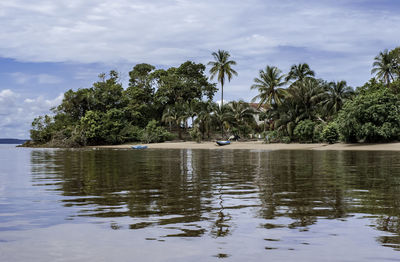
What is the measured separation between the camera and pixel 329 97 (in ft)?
178

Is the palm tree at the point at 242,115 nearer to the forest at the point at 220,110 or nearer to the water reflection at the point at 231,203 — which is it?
the forest at the point at 220,110

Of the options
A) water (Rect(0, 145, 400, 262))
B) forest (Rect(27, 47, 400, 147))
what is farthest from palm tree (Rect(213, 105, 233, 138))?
water (Rect(0, 145, 400, 262))

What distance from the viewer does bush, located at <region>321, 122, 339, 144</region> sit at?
4720 centimetres

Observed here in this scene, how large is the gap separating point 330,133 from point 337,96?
845 centimetres

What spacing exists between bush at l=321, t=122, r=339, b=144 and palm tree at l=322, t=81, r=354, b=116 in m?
6.53

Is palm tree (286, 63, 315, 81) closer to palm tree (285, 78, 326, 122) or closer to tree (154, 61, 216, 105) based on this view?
palm tree (285, 78, 326, 122)

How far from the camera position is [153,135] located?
6706cm

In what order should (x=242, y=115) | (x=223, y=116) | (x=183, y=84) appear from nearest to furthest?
(x=223, y=116), (x=242, y=115), (x=183, y=84)

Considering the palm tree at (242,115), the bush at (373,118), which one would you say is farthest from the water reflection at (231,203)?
the palm tree at (242,115)

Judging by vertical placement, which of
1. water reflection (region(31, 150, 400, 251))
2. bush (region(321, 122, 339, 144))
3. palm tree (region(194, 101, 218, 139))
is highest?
palm tree (region(194, 101, 218, 139))

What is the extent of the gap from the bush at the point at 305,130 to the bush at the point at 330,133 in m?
2.56

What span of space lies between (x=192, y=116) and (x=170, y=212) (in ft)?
192

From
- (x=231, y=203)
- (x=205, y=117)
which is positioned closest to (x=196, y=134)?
(x=205, y=117)

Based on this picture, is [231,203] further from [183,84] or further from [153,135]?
[183,84]
